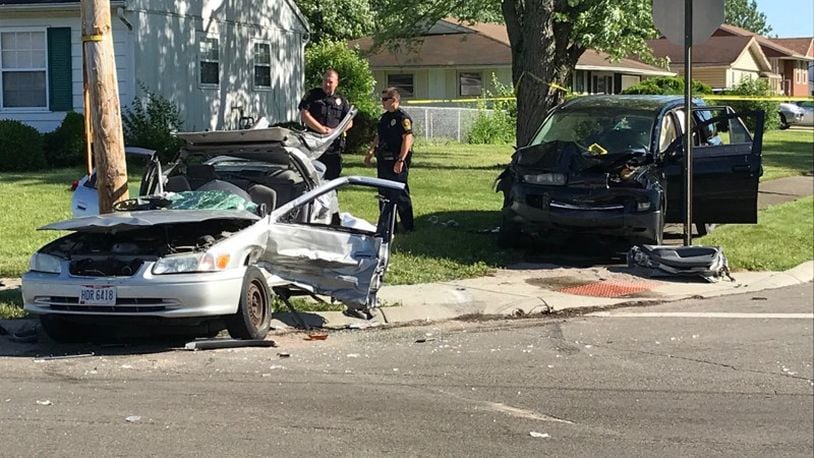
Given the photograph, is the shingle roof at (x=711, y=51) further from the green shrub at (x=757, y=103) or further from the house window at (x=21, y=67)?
the house window at (x=21, y=67)

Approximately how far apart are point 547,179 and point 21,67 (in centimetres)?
1356

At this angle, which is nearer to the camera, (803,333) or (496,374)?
(496,374)

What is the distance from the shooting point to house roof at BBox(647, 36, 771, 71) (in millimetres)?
58438

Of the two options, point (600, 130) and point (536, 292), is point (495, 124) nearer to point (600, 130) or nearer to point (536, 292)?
point (600, 130)

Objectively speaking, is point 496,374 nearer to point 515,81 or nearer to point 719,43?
point 515,81

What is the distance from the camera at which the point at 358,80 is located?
28.4 meters

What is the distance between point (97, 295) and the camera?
745 centimetres

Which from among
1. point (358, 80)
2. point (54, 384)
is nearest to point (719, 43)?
point (358, 80)

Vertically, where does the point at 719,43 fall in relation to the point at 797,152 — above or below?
above

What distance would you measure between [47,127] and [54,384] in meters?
15.3

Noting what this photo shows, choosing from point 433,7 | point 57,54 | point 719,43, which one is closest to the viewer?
point 57,54

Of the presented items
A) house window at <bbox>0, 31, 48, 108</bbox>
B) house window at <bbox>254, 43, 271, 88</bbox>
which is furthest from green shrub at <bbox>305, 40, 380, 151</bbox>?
house window at <bbox>0, 31, 48, 108</bbox>

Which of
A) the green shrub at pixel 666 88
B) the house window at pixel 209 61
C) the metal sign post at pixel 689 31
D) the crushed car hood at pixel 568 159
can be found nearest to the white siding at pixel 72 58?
the house window at pixel 209 61

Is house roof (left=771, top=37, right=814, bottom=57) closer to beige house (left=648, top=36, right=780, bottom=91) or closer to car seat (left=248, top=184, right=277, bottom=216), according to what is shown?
beige house (left=648, top=36, right=780, bottom=91)
